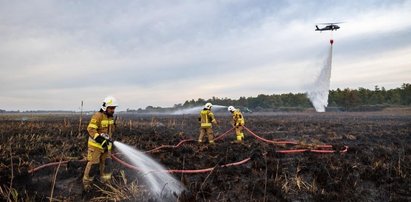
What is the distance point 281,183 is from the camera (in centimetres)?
901

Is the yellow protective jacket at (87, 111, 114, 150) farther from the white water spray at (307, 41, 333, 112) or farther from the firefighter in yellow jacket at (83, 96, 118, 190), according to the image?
the white water spray at (307, 41, 333, 112)

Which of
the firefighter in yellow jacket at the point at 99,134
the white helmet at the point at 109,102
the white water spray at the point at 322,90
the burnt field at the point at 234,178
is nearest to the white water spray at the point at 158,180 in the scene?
the burnt field at the point at 234,178

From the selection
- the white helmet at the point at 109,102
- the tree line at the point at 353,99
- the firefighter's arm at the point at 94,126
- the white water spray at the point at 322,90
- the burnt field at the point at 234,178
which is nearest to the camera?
the burnt field at the point at 234,178

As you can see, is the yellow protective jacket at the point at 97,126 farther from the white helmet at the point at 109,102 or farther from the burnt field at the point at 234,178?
the burnt field at the point at 234,178

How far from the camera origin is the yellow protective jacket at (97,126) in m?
8.33

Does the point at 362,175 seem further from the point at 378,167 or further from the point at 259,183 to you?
the point at 259,183

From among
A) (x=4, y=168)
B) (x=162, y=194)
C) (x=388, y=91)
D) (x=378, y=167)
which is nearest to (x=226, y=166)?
(x=162, y=194)

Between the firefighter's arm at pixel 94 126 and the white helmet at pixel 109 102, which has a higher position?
the white helmet at pixel 109 102

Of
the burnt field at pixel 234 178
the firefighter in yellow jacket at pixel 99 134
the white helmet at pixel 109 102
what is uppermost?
the white helmet at pixel 109 102

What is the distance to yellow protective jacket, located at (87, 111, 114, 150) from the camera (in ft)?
27.3

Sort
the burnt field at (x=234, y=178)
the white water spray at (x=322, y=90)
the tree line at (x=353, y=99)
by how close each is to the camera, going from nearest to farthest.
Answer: the burnt field at (x=234, y=178) → the white water spray at (x=322, y=90) → the tree line at (x=353, y=99)

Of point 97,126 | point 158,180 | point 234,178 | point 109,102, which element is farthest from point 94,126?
point 234,178

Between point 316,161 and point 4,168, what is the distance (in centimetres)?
961

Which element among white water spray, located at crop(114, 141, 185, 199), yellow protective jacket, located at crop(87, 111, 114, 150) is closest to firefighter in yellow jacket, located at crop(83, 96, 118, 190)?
yellow protective jacket, located at crop(87, 111, 114, 150)
